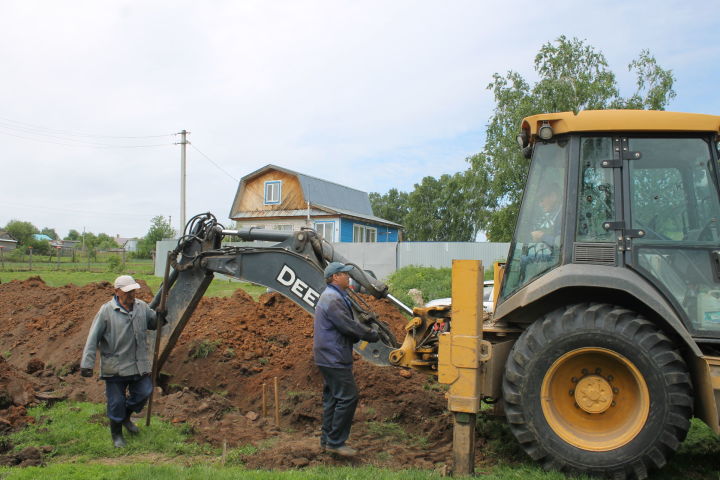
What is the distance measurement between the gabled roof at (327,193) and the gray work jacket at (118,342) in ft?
84.5

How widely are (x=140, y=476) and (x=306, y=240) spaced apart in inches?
118

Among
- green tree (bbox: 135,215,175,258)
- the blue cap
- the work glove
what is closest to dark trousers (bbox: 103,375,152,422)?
the blue cap

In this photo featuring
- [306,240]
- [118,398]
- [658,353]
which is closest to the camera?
[658,353]

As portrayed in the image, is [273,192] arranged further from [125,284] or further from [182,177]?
[125,284]

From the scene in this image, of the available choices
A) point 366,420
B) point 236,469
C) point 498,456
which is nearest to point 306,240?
point 366,420

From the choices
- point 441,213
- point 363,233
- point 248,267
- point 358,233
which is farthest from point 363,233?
point 248,267

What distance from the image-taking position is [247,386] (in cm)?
795

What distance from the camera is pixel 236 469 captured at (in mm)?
5066

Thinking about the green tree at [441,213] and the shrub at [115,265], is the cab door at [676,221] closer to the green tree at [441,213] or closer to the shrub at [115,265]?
the shrub at [115,265]

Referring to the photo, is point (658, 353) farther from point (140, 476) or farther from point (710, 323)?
point (140, 476)

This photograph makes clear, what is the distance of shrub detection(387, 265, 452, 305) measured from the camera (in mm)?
17719

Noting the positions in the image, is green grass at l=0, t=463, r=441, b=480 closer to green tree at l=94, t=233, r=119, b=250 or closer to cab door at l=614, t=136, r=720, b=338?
cab door at l=614, t=136, r=720, b=338

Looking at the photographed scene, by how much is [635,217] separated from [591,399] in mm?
1470

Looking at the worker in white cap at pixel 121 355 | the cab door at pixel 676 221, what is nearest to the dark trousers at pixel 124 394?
the worker in white cap at pixel 121 355
